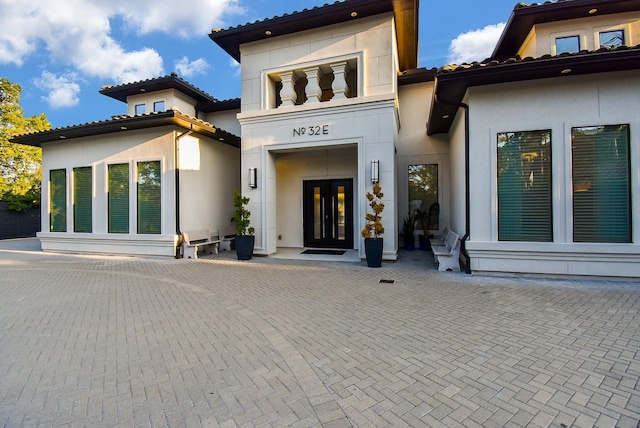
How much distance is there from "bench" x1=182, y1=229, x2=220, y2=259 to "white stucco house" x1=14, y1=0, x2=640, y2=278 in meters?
0.39

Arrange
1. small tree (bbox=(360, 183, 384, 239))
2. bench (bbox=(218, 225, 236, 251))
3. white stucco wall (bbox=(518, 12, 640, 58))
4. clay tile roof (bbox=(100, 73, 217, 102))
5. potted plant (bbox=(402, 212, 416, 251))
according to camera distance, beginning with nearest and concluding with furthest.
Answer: small tree (bbox=(360, 183, 384, 239)), white stucco wall (bbox=(518, 12, 640, 58)), potted plant (bbox=(402, 212, 416, 251)), bench (bbox=(218, 225, 236, 251)), clay tile roof (bbox=(100, 73, 217, 102))

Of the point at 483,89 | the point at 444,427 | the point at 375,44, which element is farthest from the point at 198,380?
the point at 375,44

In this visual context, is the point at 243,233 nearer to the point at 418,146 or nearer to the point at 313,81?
the point at 313,81

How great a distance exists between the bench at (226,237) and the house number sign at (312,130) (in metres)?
4.78

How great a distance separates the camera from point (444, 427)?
198cm

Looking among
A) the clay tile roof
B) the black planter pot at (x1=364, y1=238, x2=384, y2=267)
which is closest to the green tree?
the clay tile roof

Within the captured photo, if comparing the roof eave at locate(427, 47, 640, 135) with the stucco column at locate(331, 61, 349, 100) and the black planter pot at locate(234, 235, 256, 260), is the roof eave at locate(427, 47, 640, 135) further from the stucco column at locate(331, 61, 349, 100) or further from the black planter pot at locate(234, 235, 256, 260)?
the black planter pot at locate(234, 235, 256, 260)

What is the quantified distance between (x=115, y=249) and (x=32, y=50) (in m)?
23.1

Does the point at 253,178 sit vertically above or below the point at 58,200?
above

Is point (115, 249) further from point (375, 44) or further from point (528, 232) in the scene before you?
point (528, 232)

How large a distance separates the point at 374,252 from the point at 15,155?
24.2 m

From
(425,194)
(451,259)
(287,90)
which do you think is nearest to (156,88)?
(287,90)

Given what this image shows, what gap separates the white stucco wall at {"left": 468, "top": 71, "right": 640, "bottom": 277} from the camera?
18.9 ft

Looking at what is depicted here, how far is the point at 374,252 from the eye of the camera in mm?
7520
